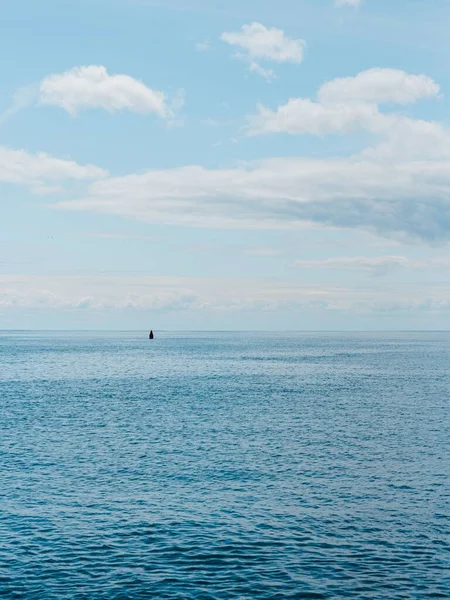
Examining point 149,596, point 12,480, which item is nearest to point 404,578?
point 149,596

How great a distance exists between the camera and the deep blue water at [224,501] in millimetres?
31750

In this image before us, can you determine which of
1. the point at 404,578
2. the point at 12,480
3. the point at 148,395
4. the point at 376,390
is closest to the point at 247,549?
the point at 404,578

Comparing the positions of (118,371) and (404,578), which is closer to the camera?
(404,578)

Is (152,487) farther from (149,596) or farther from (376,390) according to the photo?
(376,390)

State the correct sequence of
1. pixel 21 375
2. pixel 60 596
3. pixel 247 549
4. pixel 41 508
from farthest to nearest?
pixel 21 375 < pixel 41 508 < pixel 247 549 < pixel 60 596

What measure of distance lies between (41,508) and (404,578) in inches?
950

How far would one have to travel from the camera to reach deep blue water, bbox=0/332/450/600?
104 feet

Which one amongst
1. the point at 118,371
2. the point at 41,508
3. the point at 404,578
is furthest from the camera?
the point at 118,371

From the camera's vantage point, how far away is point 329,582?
31.3 meters

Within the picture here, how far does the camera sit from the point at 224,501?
4409cm

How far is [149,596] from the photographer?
29641mm

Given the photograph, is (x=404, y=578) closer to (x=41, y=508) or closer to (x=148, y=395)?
(x=41, y=508)

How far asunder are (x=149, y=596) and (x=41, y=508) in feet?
50.9

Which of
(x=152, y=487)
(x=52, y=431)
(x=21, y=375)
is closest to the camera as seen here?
(x=152, y=487)
